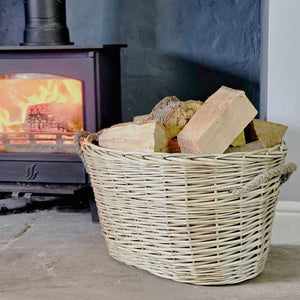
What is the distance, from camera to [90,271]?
180cm

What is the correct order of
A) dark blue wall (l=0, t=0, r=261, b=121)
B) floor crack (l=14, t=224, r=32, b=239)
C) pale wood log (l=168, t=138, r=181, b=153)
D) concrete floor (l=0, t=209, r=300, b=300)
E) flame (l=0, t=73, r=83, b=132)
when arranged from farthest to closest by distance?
dark blue wall (l=0, t=0, r=261, b=121) → flame (l=0, t=73, r=83, b=132) → floor crack (l=14, t=224, r=32, b=239) → pale wood log (l=168, t=138, r=181, b=153) → concrete floor (l=0, t=209, r=300, b=300)

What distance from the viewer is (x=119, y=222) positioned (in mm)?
1743

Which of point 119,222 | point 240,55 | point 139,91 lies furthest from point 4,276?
point 240,55

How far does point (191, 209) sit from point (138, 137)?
28cm

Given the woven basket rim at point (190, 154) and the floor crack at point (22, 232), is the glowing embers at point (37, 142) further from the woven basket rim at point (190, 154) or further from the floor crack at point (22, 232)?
the woven basket rim at point (190, 154)

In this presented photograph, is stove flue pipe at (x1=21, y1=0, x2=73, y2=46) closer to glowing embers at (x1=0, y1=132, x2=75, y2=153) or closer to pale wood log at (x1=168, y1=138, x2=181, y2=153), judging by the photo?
glowing embers at (x1=0, y1=132, x2=75, y2=153)

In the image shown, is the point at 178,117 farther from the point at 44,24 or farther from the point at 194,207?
the point at 44,24

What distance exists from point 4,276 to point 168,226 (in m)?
0.58

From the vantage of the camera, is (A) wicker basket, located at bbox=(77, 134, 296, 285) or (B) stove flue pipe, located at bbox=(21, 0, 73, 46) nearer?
(A) wicker basket, located at bbox=(77, 134, 296, 285)

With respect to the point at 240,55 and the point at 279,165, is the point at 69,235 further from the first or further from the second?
the point at 240,55

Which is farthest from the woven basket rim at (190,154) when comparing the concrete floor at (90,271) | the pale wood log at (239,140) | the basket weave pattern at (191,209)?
the concrete floor at (90,271)

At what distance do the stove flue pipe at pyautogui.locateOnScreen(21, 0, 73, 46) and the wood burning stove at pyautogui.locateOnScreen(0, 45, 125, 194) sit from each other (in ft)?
0.48

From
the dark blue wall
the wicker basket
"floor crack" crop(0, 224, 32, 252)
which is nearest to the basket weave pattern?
the wicker basket

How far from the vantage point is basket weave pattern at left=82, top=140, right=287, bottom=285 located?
154cm
